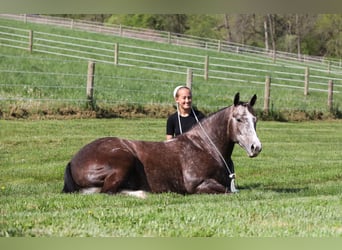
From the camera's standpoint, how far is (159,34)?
1393 inches

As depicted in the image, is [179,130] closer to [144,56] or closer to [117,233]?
[117,233]

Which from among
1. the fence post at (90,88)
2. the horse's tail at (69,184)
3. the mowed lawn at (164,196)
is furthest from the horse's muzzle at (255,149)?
the fence post at (90,88)

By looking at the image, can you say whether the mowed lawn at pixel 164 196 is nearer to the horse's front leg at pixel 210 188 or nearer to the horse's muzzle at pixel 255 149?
Answer: the horse's front leg at pixel 210 188

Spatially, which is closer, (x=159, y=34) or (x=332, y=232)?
(x=332, y=232)

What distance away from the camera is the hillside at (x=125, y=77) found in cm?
1451

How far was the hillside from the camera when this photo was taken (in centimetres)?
1451

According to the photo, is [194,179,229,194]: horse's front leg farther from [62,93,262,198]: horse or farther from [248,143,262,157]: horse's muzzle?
[248,143,262,157]: horse's muzzle

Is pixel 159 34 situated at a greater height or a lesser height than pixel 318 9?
greater

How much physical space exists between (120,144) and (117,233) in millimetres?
3068

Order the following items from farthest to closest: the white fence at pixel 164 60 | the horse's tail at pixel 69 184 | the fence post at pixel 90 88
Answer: the white fence at pixel 164 60 < the fence post at pixel 90 88 < the horse's tail at pixel 69 184

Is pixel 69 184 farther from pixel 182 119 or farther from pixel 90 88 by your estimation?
pixel 90 88

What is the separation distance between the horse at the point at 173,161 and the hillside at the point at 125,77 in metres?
6.79

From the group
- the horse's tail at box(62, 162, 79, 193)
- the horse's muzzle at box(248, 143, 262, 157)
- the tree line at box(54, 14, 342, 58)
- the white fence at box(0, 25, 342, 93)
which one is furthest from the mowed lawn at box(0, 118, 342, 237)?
the tree line at box(54, 14, 342, 58)

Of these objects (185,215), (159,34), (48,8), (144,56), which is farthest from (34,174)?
(159,34)
